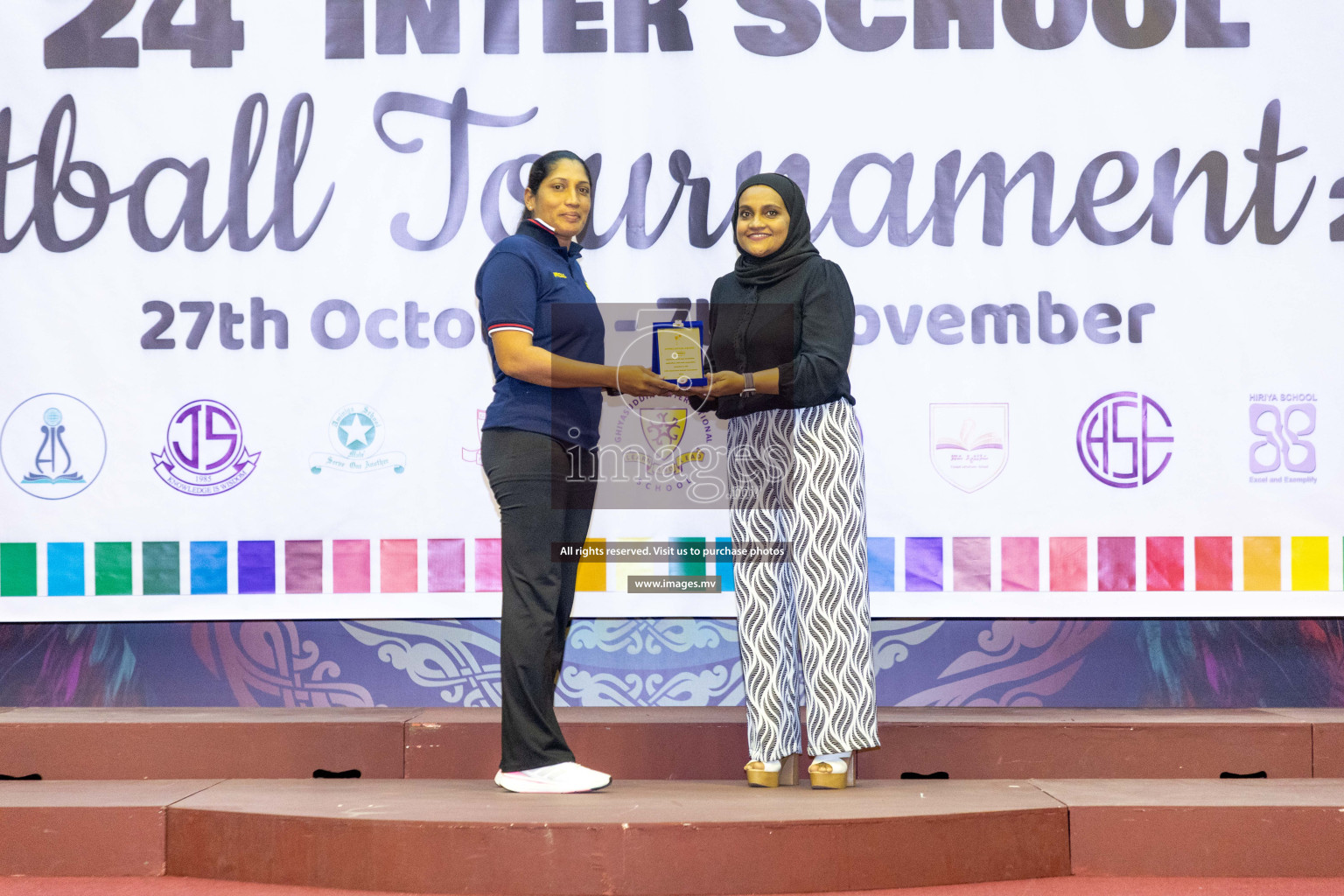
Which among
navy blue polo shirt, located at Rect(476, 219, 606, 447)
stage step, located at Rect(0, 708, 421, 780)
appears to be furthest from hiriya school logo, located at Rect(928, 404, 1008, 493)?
stage step, located at Rect(0, 708, 421, 780)

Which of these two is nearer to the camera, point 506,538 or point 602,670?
point 506,538

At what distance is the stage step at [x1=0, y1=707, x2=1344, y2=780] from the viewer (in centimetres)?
294

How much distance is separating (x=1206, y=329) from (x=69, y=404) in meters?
3.20

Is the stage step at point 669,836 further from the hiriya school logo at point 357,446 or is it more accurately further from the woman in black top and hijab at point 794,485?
the hiriya school logo at point 357,446

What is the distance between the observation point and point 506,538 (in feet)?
8.14

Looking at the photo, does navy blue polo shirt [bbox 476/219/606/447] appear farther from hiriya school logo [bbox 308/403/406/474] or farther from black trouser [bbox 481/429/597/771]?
hiriya school logo [bbox 308/403/406/474]

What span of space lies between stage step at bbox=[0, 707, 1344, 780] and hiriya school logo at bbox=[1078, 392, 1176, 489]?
2.22 feet

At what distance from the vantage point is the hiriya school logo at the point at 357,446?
3297 millimetres

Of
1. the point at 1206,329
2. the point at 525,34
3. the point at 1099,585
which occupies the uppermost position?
the point at 525,34

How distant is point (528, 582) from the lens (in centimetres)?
246

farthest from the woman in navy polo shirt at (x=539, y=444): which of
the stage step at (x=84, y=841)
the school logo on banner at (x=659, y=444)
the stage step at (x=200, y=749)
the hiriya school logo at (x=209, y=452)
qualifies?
the hiriya school logo at (x=209, y=452)

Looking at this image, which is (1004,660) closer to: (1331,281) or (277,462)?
Result: (1331,281)

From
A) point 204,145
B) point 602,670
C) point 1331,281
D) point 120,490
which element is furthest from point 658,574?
point 1331,281

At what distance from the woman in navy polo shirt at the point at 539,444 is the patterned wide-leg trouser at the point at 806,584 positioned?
34 cm
